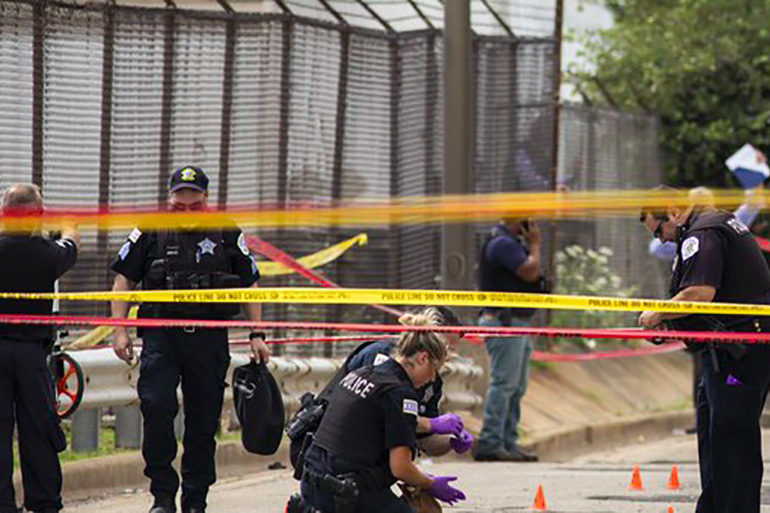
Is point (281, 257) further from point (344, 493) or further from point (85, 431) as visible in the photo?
point (344, 493)

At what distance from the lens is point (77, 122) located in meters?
12.9

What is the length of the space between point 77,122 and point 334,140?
3.29m

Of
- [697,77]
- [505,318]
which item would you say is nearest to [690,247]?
[505,318]

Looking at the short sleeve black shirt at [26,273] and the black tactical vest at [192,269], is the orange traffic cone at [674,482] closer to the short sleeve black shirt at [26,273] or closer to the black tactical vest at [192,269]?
the black tactical vest at [192,269]

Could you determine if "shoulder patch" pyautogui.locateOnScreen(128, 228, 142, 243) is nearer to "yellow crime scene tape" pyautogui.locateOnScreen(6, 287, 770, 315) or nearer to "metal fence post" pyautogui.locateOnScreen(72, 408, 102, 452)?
"yellow crime scene tape" pyautogui.locateOnScreen(6, 287, 770, 315)

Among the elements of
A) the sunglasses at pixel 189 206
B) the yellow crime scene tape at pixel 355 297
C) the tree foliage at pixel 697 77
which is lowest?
the yellow crime scene tape at pixel 355 297

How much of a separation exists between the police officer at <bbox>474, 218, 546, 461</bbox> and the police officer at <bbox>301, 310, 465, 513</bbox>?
6521mm

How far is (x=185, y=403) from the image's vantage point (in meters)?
10.3

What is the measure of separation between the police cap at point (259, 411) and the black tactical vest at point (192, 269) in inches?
16.7

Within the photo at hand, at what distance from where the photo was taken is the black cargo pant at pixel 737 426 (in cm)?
893

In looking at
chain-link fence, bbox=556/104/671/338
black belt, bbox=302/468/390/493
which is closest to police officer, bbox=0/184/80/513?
black belt, bbox=302/468/390/493

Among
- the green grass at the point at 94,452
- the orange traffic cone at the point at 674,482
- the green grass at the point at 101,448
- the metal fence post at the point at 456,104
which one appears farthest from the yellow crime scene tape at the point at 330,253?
the orange traffic cone at the point at 674,482

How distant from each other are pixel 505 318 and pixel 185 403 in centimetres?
501

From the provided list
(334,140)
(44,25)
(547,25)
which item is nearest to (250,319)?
(44,25)
